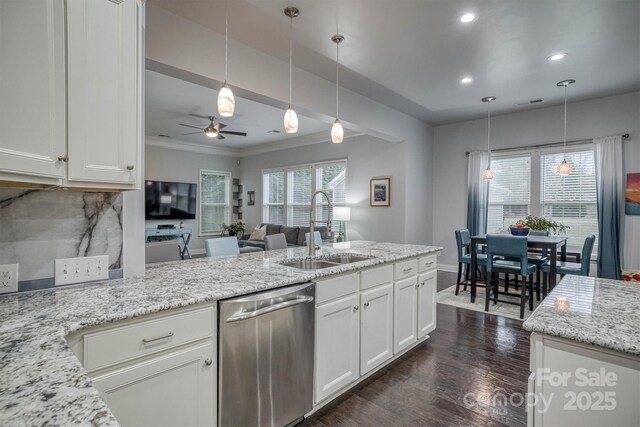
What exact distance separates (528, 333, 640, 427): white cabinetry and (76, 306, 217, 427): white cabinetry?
1.34m

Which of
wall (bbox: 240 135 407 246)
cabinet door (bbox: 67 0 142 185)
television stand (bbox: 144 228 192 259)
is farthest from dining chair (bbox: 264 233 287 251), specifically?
television stand (bbox: 144 228 192 259)

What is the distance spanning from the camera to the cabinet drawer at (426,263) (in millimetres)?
2969

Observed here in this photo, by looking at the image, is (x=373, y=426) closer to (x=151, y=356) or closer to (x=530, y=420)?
(x=530, y=420)

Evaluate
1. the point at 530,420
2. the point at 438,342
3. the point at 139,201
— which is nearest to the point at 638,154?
the point at 438,342

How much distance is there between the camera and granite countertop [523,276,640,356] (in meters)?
1.03

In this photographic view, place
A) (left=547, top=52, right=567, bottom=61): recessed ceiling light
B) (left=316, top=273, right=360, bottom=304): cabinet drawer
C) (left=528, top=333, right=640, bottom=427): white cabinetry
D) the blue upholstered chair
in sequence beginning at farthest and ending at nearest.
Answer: the blue upholstered chair → (left=547, top=52, right=567, bottom=61): recessed ceiling light → (left=316, top=273, right=360, bottom=304): cabinet drawer → (left=528, top=333, right=640, bottom=427): white cabinetry

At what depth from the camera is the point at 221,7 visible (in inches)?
105

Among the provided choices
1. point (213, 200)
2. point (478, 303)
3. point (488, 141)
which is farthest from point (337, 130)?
point (213, 200)

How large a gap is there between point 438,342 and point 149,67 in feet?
12.0

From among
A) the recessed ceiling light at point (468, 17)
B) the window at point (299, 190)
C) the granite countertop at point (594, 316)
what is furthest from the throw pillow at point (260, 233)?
the granite countertop at point (594, 316)

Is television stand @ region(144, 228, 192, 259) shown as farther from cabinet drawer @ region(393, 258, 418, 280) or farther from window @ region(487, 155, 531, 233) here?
window @ region(487, 155, 531, 233)

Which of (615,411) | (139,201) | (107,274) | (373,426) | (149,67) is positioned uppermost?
(149,67)

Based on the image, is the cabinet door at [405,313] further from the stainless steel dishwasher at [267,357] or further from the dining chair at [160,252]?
the dining chair at [160,252]

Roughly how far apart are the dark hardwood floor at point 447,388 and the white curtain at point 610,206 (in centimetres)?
256
